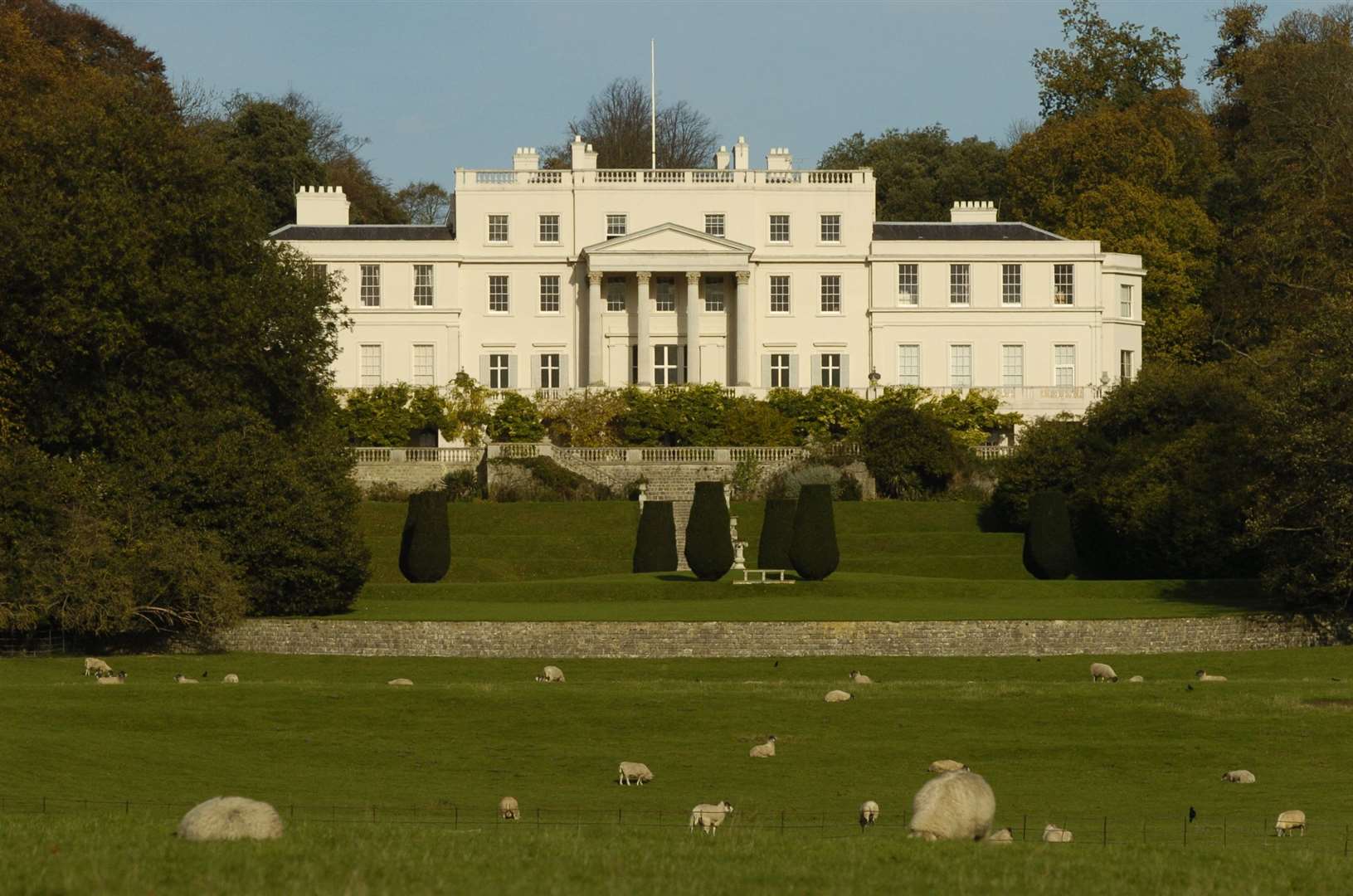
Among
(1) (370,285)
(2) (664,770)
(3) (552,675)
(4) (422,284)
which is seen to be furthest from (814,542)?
(1) (370,285)

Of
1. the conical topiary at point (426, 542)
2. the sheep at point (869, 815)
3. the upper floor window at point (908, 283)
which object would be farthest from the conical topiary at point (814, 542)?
the upper floor window at point (908, 283)

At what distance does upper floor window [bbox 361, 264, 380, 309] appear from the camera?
3253 inches

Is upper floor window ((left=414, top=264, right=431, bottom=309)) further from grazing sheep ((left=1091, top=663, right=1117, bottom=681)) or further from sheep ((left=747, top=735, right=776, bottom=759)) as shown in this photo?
sheep ((left=747, top=735, right=776, bottom=759))

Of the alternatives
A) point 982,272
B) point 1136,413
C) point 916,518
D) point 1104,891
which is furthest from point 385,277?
point 1104,891

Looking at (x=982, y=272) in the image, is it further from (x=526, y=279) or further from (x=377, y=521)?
(x=377, y=521)

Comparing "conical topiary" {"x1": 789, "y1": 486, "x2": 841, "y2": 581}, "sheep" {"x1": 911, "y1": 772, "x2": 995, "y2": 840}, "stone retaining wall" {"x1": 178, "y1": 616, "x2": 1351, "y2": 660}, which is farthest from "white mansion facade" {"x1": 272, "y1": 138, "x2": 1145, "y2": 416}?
"sheep" {"x1": 911, "y1": 772, "x2": 995, "y2": 840}

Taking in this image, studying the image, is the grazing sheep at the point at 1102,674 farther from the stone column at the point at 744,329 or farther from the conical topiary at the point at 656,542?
the stone column at the point at 744,329

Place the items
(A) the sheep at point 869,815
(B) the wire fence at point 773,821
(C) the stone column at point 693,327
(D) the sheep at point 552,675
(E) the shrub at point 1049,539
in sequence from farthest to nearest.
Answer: (C) the stone column at point 693,327, (E) the shrub at point 1049,539, (D) the sheep at point 552,675, (A) the sheep at point 869,815, (B) the wire fence at point 773,821

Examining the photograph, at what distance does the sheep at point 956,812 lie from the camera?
1975 centimetres

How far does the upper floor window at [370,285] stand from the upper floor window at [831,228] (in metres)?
18.2

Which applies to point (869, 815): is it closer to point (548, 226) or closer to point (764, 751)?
point (764, 751)

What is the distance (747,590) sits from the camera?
49.8 m

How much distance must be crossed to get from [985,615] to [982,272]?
4245cm

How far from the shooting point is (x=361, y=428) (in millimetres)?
73000
